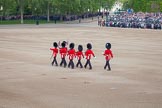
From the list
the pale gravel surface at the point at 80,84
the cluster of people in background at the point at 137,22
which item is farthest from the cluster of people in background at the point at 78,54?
the cluster of people in background at the point at 137,22

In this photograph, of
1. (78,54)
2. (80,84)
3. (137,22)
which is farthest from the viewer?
(137,22)

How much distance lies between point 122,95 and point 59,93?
7.25 ft

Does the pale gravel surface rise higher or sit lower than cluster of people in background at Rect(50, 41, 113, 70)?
lower

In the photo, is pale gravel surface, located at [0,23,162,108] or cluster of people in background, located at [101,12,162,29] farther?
cluster of people in background, located at [101,12,162,29]

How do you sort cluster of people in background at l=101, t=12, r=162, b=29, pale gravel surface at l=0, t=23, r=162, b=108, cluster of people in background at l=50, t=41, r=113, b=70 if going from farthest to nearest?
cluster of people in background at l=101, t=12, r=162, b=29 → cluster of people in background at l=50, t=41, r=113, b=70 → pale gravel surface at l=0, t=23, r=162, b=108

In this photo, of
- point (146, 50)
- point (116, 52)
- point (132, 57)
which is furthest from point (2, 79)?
point (146, 50)

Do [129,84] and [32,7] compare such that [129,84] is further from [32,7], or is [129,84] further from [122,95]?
[32,7]

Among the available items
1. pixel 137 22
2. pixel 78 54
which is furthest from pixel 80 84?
pixel 137 22

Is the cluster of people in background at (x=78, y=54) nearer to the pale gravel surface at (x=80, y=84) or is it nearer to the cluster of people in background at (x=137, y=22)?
the pale gravel surface at (x=80, y=84)

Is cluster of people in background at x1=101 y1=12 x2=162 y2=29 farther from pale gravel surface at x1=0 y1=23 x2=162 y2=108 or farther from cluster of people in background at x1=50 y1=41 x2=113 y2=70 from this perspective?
cluster of people in background at x1=50 y1=41 x2=113 y2=70

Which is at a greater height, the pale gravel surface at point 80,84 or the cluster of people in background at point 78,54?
the cluster of people in background at point 78,54

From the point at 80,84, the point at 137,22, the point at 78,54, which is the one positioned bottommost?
the point at 80,84

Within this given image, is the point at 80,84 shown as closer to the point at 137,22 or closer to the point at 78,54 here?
the point at 78,54

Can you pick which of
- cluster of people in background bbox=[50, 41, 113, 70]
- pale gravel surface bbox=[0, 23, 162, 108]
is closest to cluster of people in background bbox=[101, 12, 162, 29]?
pale gravel surface bbox=[0, 23, 162, 108]
